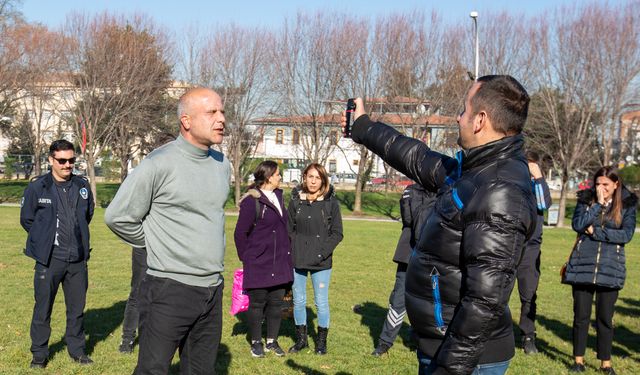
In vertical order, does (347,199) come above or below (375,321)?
below

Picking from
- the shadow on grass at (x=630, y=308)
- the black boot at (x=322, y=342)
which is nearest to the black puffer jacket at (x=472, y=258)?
the black boot at (x=322, y=342)

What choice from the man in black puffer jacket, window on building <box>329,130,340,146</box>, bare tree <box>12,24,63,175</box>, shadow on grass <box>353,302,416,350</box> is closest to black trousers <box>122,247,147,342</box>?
shadow on grass <box>353,302,416,350</box>

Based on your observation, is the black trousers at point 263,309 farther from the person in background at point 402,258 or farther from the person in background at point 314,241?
the person in background at point 402,258

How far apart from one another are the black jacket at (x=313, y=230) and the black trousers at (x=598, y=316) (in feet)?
8.73

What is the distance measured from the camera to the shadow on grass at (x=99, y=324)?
7055mm

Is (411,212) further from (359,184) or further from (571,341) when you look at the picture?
(359,184)

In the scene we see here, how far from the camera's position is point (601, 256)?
658cm

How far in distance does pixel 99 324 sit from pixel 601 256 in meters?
5.96

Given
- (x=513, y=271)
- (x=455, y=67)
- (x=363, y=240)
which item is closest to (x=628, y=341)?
(x=513, y=271)

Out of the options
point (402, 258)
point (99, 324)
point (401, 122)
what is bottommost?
point (99, 324)

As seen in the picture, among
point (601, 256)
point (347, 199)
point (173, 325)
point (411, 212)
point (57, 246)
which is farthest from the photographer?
point (347, 199)

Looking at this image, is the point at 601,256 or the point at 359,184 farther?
the point at 359,184

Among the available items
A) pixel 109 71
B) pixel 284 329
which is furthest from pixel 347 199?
pixel 284 329

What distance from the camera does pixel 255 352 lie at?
6941 millimetres
